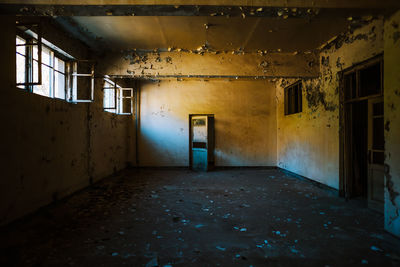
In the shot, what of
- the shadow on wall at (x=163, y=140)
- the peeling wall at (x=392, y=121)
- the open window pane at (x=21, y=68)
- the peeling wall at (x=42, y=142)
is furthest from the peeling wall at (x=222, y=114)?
the peeling wall at (x=392, y=121)

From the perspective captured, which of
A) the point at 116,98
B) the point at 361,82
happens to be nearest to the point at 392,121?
the point at 361,82

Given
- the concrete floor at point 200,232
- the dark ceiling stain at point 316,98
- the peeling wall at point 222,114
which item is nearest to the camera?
the concrete floor at point 200,232

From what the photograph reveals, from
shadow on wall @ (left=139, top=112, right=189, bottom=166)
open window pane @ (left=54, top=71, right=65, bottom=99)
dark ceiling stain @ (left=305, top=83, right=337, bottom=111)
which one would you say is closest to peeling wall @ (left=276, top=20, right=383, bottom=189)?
dark ceiling stain @ (left=305, top=83, right=337, bottom=111)

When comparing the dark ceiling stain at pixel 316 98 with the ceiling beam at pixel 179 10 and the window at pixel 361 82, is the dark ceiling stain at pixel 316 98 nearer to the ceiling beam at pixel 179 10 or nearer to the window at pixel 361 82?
the window at pixel 361 82

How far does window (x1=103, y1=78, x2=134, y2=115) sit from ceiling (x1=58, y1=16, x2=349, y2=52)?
1.30 m

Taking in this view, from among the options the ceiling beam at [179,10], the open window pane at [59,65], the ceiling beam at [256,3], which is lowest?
the open window pane at [59,65]

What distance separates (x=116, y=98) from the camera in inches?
222

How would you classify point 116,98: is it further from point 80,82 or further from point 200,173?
point 200,173

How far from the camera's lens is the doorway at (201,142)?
7.35m

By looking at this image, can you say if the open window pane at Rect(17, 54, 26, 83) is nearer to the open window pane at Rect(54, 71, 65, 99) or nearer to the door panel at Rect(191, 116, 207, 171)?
the open window pane at Rect(54, 71, 65, 99)

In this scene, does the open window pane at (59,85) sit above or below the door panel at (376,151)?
above

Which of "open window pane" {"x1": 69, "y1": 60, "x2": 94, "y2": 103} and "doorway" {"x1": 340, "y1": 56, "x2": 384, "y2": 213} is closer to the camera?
"doorway" {"x1": 340, "y1": 56, "x2": 384, "y2": 213}

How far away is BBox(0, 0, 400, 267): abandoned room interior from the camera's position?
235 cm

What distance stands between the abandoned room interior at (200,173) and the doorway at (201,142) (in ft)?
2.66
